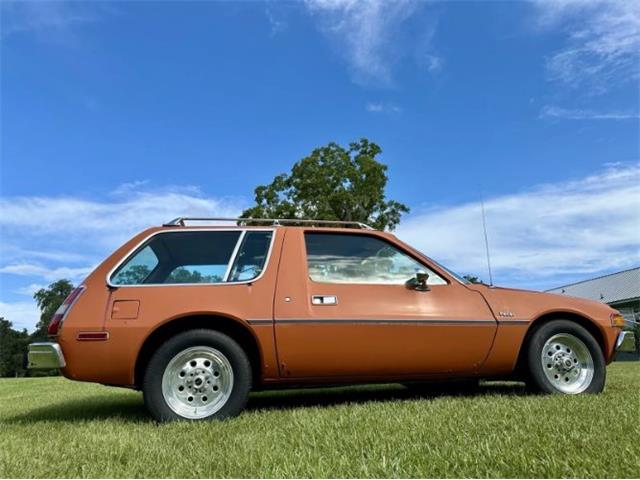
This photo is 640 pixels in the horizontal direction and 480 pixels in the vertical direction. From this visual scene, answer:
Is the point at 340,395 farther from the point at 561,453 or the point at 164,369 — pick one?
the point at 561,453

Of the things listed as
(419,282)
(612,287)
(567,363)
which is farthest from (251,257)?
(612,287)

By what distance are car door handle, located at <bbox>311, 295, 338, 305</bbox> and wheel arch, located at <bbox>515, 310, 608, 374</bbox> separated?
1868mm

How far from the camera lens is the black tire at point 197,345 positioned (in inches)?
168

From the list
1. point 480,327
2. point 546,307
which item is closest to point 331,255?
point 480,327

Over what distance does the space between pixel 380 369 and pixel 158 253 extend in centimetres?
224

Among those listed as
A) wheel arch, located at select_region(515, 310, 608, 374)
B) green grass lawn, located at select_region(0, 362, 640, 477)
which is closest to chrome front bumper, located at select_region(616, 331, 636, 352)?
wheel arch, located at select_region(515, 310, 608, 374)

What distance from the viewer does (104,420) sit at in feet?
15.1

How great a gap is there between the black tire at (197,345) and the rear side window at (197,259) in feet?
1.77

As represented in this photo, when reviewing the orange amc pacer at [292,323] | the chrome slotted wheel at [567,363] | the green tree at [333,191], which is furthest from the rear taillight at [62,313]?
the green tree at [333,191]

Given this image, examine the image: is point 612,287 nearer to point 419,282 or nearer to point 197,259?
point 419,282

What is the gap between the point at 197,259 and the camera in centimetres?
521

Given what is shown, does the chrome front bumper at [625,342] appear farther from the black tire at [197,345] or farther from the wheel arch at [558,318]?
the black tire at [197,345]

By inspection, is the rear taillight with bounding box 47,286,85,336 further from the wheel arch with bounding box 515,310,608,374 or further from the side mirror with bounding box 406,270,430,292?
the wheel arch with bounding box 515,310,608,374

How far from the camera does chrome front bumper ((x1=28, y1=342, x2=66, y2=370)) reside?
4316mm
